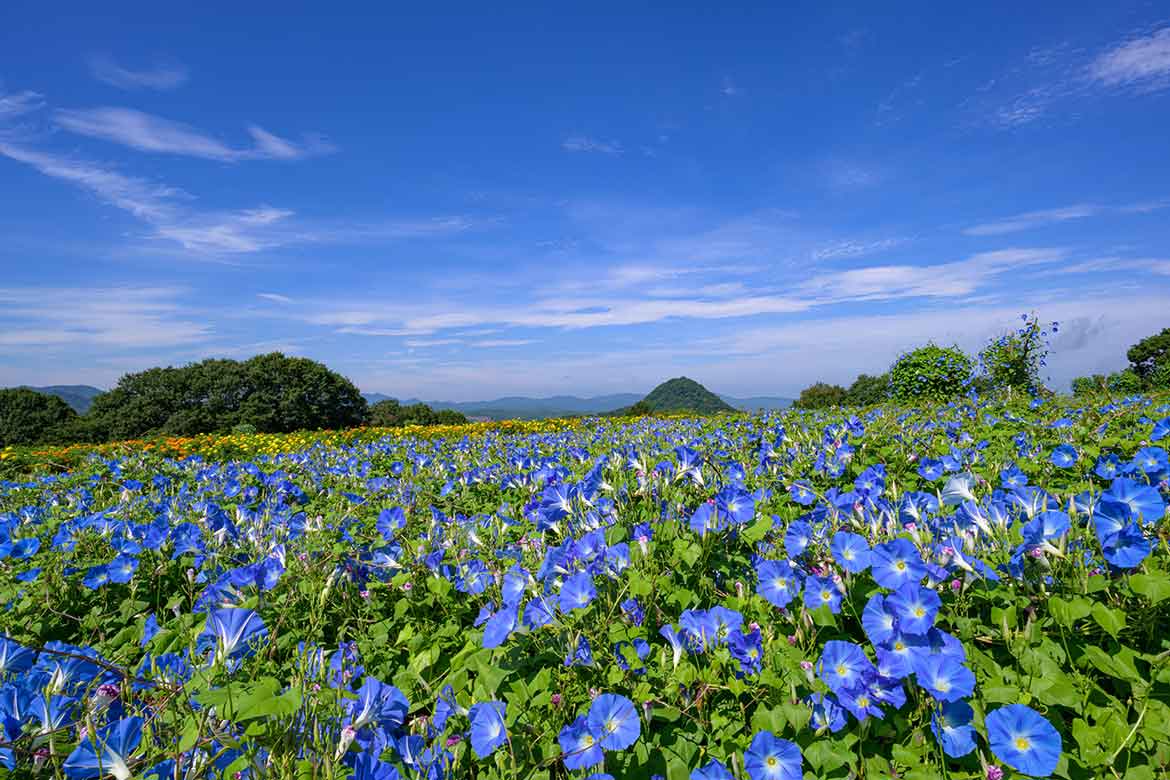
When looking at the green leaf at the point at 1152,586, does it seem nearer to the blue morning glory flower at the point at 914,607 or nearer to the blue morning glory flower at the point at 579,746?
the blue morning glory flower at the point at 914,607

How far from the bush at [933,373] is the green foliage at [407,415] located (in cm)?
2312

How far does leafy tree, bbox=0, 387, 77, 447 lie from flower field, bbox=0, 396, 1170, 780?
45.7 m

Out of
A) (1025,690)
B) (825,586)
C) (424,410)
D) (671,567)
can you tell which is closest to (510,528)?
(671,567)

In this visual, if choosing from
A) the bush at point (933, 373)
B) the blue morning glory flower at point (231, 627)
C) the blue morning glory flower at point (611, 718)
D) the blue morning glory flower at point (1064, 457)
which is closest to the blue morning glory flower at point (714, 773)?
the blue morning glory flower at point (611, 718)

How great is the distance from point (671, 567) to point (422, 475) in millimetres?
3743

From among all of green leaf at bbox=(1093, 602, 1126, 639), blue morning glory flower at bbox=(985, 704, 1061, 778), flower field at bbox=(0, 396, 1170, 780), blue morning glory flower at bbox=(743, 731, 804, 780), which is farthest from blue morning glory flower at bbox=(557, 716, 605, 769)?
green leaf at bbox=(1093, 602, 1126, 639)

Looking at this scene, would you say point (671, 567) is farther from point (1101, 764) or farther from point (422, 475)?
point (422, 475)

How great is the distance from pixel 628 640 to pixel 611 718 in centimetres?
54

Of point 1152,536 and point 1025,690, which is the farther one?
point 1152,536

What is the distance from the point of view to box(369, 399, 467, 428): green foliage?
3319cm

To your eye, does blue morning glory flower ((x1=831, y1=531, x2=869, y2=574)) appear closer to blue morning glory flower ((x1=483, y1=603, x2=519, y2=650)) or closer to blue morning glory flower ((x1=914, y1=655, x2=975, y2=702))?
blue morning glory flower ((x1=914, y1=655, x2=975, y2=702))

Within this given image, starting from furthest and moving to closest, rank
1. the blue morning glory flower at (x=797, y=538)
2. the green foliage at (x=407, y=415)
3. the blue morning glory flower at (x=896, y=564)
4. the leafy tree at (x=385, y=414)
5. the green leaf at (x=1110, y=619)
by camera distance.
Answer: the leafy tree at (x=385, y=414)
the green foliage at (x=407, y=415)
the blue morning glory flower at (x=797, y=538)
the blue morning glory flower at (x=896, y=564)
the green leaf at (x=1110, y=619)

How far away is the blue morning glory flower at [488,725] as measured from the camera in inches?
67.3

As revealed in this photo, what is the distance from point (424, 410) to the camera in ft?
121
